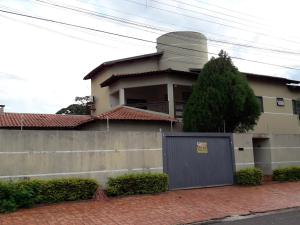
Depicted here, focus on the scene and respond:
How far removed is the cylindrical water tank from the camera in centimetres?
2709

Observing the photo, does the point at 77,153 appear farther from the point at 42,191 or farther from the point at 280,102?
the point at 280,102

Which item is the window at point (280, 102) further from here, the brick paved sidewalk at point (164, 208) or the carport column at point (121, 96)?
the brick paved sidewalk at point (164, 208)

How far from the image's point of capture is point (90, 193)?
13086mm

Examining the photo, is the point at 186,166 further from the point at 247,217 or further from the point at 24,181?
the point at 24,181

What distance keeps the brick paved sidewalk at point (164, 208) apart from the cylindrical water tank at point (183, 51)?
41.6 ft

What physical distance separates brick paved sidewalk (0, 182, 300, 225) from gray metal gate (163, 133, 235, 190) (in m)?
0.53

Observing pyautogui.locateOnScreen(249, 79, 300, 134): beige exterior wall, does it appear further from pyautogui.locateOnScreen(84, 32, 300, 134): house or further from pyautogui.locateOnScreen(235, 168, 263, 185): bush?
pyautogui.locateOnScreen(235, 168, 263, 185): bush

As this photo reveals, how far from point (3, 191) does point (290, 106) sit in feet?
79.0

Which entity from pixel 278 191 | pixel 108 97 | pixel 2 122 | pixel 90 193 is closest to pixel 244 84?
pixel 278 191

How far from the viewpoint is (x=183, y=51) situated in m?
27.2

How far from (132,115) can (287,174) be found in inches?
327

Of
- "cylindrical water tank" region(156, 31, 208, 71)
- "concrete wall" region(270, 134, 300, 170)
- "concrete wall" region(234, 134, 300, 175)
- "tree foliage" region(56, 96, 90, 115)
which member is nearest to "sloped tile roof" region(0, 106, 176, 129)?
"concrete wall" region(234, 134, 300, 175)

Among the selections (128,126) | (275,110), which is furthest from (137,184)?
(275,110)

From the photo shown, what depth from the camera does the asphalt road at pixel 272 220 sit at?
10.1 metres
